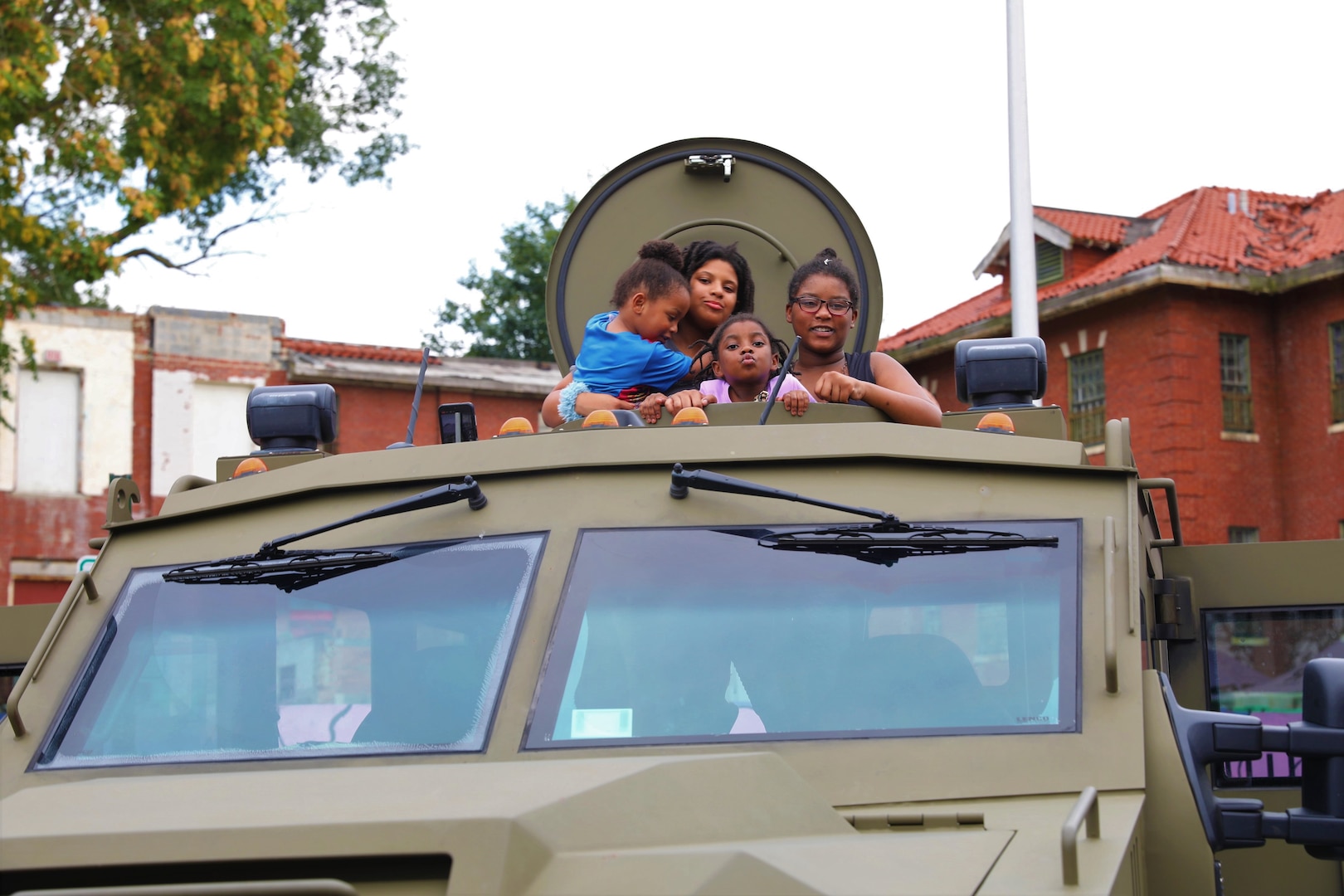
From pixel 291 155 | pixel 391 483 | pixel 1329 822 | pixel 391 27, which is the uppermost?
pixel 391 27

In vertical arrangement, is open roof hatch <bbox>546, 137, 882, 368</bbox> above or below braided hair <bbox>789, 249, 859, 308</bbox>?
above

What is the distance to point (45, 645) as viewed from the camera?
383cm

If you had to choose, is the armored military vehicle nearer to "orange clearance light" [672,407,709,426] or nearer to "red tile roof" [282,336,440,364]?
"orange clearance light" [672,407,709,426]

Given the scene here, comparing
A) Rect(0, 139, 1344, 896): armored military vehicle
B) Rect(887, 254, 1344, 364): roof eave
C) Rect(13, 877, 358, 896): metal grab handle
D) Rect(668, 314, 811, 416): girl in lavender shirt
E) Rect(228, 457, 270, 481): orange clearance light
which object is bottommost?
Rect(13, 877, 358, 896): metal grab handle

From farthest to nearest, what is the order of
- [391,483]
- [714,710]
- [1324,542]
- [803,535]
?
1. [1324,542]
2. [391,483]
3. [803,535]
4. [714,710]

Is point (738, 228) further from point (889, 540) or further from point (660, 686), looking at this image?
point (660, 686)

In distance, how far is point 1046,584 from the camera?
341 centimetres

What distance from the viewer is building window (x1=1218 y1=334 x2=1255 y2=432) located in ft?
77.2

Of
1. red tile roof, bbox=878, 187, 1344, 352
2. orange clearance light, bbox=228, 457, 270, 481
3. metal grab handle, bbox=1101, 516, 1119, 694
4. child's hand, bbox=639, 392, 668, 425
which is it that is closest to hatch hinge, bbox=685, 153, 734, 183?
child's hand, bbox=639, 392, 668, 425

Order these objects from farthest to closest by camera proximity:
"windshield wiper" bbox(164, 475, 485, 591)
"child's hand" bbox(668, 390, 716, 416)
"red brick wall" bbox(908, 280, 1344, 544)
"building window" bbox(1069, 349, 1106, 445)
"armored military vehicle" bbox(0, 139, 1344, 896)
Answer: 1. "building window" bbox(1069, 349, 1106, 445)
2. "red brick wall" bbox(908, 280, 1344, 544)
3. "child's hand" bbox(668, 390, 716, 416)
4. "windshield wiper" bbox(164, 475, 485, 591)
5. "armored military vehicle" bbox(0, 139, 1344, 896)

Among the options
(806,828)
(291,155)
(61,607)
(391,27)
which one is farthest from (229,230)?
(806,828)

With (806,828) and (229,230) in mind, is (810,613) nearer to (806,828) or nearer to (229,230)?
(806,828)

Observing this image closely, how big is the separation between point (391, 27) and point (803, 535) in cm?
2311

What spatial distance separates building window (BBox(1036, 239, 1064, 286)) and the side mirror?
963 inches
